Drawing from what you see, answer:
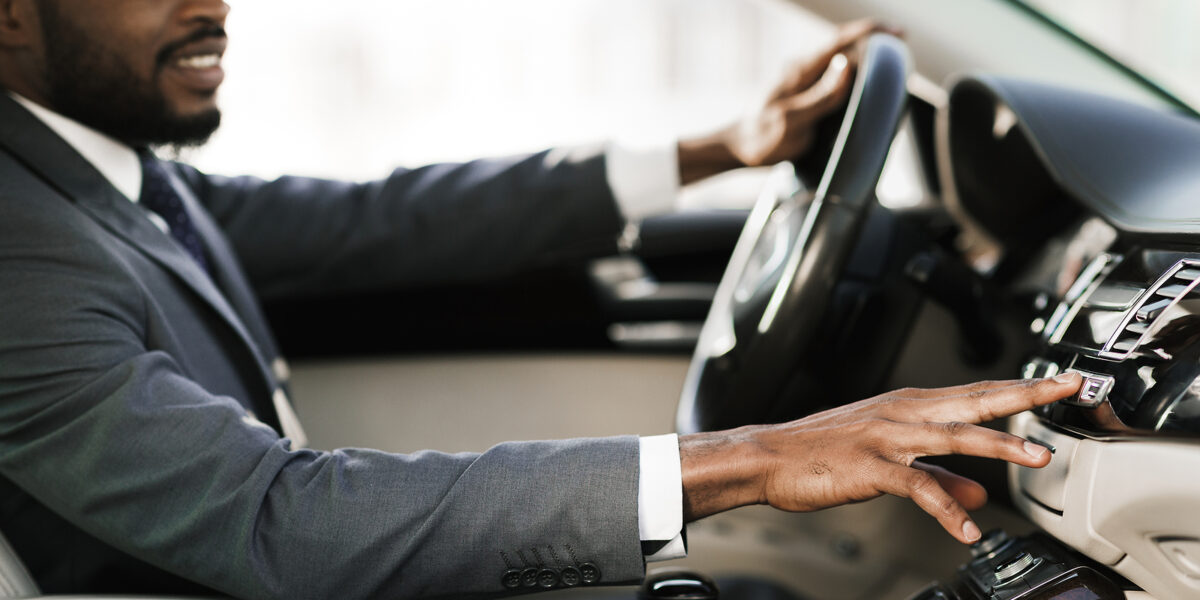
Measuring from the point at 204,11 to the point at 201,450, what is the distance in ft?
1.57

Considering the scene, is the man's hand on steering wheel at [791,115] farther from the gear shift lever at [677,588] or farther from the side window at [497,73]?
the side window at [497,73]

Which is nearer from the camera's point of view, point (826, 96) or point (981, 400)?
point (981, 400)

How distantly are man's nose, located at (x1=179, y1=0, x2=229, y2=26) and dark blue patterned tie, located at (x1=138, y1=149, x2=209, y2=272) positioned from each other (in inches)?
7.4

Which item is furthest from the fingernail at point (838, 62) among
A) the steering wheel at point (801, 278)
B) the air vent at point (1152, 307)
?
the air vent at point (1152, 307)

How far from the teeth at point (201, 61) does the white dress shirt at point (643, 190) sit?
0.11m

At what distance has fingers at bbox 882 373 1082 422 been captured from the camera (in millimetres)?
639

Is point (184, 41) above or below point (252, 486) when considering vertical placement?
above

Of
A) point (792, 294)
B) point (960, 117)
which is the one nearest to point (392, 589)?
point (792, 294)

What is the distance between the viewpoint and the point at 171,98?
1.03 metres

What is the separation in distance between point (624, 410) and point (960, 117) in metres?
0.60

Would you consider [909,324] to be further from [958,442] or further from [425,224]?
[425,224]

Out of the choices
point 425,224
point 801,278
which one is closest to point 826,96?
point 801,278

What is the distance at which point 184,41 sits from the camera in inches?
39.3

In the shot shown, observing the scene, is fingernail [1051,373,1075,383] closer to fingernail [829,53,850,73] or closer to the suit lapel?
fingernail [829,53,850,73]
